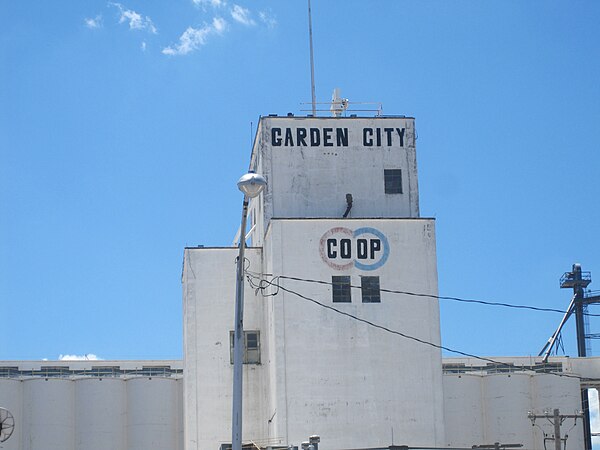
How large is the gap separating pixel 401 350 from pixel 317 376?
13.3 feet

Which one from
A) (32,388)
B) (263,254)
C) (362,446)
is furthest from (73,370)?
(362,446)

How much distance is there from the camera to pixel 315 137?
56344 mm

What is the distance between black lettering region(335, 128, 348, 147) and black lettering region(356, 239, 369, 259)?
579 centimetres

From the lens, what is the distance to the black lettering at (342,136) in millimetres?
56312

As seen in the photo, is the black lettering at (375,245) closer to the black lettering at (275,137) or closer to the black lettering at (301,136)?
the black lettering at (301,136)

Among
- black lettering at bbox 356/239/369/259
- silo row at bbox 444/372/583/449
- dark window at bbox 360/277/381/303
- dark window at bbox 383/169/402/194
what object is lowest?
silo row at bbox 444/372/583/449

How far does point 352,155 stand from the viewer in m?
56.2

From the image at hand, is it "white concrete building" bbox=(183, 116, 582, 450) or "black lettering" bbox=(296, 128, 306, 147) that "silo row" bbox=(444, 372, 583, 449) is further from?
"black lettering" bbox=(296, 128, 306, 147)

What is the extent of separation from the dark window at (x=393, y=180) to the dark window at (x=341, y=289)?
20.0 feet

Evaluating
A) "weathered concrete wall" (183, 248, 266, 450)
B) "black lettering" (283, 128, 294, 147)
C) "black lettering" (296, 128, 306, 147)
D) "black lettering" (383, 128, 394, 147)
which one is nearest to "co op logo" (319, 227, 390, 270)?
"weathered concrete wall" (183, 248, 266, 450)

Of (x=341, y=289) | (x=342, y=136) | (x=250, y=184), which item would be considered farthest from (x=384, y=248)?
(x=250, y=184)

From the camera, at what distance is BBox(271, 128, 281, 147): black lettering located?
56062mm

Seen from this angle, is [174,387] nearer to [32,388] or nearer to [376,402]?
[32,388]

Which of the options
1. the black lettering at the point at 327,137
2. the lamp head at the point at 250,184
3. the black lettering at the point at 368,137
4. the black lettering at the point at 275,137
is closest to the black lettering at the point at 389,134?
the black lettering at the point at 368,137
